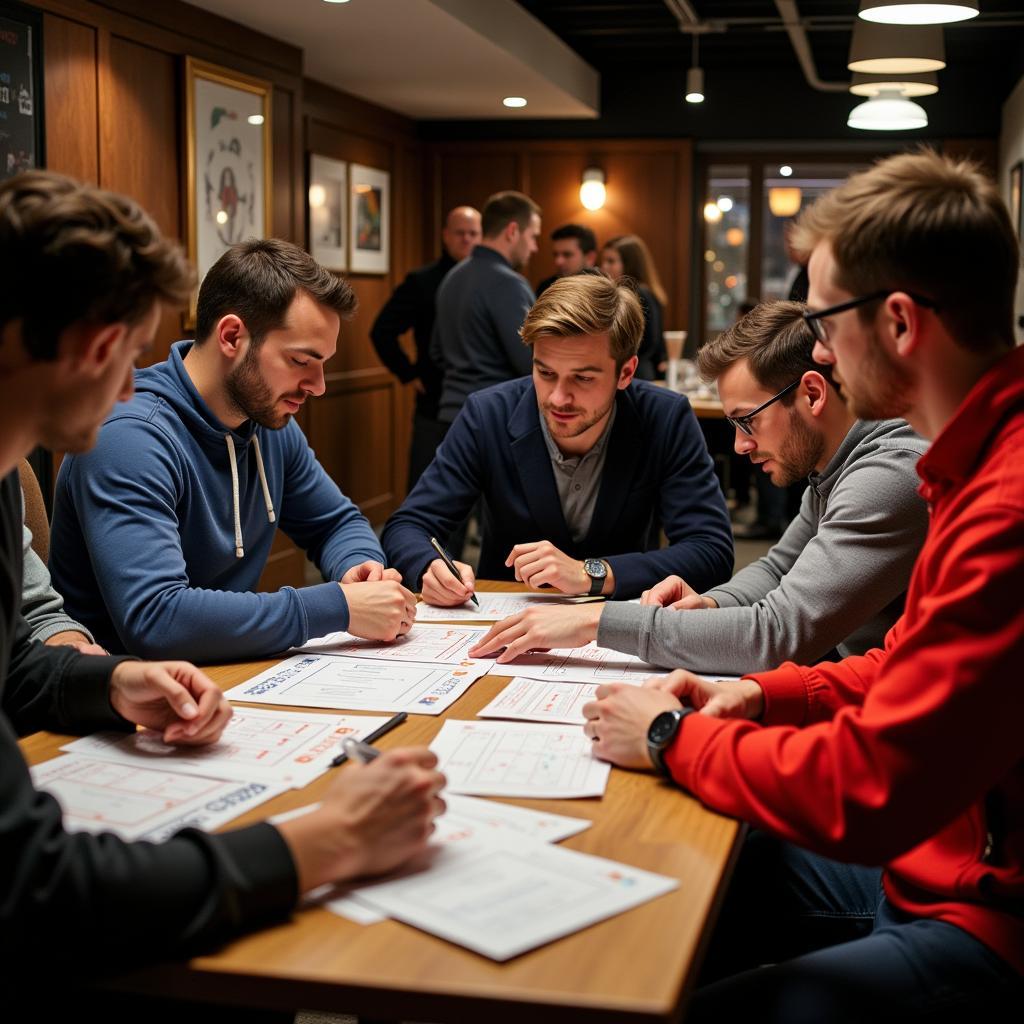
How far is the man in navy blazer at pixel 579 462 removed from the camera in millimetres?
2672

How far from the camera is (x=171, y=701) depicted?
1.53 meters

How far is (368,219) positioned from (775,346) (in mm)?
6093

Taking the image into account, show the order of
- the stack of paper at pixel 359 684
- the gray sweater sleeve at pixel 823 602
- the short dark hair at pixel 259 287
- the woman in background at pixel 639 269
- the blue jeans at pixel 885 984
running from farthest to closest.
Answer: the woman in background at pixel 639 269, the short dark hair at pixel 259 287, the gray sweater sleeve at pixel 823 602, the stack of paper at pixel 359 684, the blue jeans at pixel 885 984

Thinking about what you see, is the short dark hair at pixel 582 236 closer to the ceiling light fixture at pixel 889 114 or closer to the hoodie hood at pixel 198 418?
the ceiling light fixture at pixel 889 114

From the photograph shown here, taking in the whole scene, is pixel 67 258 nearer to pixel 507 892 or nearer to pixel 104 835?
pixel 104 835

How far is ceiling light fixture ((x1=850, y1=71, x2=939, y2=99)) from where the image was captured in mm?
5910

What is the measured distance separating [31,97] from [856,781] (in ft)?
12.4

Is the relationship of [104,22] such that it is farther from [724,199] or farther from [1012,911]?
[724,199]

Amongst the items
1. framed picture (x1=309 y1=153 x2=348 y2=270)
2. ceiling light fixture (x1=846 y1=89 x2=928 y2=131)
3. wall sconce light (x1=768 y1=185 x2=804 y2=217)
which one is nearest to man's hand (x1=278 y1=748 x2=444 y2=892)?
ceiling light fixture (x1=846 y1=89 x2=928 y2=131)

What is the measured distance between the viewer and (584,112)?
8.55 m

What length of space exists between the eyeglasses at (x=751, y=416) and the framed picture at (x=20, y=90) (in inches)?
106

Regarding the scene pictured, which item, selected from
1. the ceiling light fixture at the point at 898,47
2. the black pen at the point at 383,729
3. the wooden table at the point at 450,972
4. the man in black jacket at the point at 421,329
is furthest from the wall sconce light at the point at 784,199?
the wooden table at the point at 450,972

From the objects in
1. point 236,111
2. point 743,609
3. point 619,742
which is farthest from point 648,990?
point 236,111

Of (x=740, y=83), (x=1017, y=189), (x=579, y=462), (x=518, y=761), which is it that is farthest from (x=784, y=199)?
(x=518, y=761)
